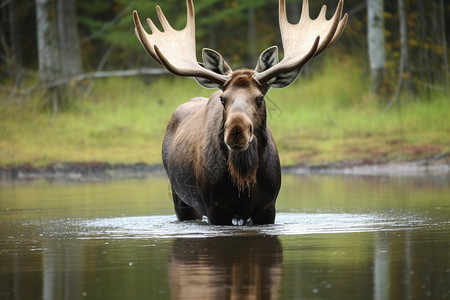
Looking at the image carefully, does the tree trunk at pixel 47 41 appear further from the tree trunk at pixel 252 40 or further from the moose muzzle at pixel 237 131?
the moose muzzle at pixel 237 131

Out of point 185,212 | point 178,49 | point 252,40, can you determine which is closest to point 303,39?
point 178,49

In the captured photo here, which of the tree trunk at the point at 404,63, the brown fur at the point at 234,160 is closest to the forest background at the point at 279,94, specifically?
the tree trunk at the point at 404,63

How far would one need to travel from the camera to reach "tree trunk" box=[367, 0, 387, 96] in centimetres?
2283

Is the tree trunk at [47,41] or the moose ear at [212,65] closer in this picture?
the moose ear at [212,65]

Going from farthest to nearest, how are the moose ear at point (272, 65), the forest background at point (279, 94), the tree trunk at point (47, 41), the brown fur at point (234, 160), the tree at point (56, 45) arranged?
the tree trunk at point (47, 41) < the tree at point (56, 45) < the forest background at point (279, 94) < the moose ear at point (272, 65) < the brown fur at point (234, 160)

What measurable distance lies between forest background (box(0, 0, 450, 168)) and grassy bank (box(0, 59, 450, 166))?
26 mm

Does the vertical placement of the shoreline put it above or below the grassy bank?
below

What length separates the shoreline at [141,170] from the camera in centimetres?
1811

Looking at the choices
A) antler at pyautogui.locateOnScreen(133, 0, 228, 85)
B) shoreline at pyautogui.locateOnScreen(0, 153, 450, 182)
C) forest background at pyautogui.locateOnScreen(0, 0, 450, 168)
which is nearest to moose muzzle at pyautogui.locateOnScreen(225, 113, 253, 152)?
antler at pyautogui.locateOnScreen(133, 0, 228, 85)

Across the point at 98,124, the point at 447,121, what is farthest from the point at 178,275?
the point at 98,124

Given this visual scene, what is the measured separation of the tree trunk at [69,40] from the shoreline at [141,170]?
A: 7018mm

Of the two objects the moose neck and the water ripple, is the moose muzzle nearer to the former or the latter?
the moose neck

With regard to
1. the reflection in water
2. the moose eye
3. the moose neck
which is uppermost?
the moose eye

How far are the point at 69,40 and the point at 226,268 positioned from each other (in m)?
20.5
